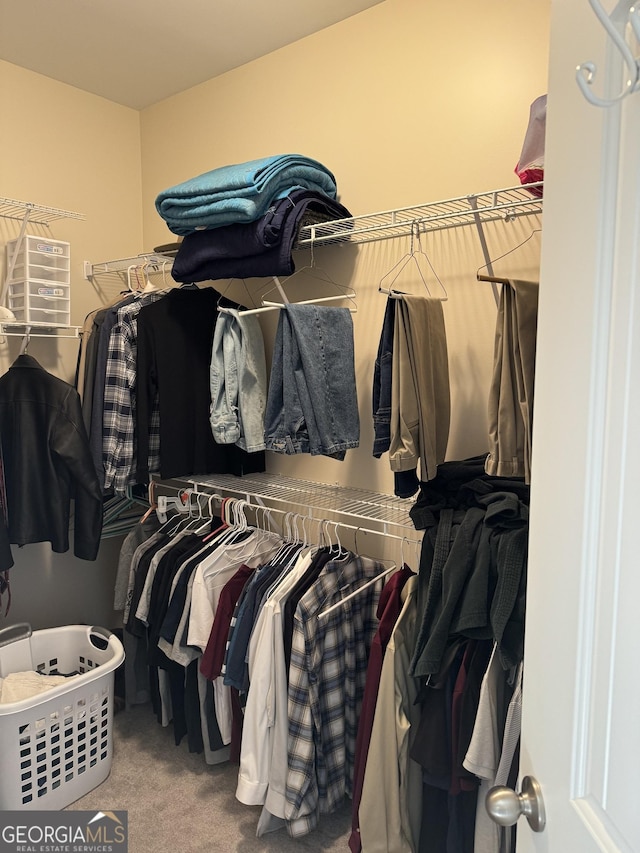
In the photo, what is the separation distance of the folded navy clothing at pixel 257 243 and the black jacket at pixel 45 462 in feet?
2.25

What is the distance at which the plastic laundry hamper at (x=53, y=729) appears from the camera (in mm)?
1989

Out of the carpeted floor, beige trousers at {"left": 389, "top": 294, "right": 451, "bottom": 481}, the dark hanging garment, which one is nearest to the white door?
beige trousers at {"left": 389, "top": 294, "right": 451, "bottom": 481}

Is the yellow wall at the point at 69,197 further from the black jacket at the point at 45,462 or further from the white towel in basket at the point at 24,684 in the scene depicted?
the white towel in basket at the point at 24,684

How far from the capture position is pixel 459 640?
159 cm

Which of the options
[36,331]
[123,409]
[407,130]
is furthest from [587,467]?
[36,331]

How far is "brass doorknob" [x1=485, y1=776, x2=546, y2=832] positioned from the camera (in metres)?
0.76

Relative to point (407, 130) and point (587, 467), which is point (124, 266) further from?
point (587, 467)

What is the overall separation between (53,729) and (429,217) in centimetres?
201

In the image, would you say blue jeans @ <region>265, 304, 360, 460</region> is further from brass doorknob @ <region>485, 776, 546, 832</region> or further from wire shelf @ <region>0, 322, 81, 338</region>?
brass doorknob @ <region>485, 776, 546, 832</region>

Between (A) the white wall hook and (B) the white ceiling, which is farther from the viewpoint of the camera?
(B) the white ceiling

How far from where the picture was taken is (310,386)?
192 cm

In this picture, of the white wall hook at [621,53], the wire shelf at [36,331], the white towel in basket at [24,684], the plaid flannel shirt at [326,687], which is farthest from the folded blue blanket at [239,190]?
the white towel in basket at [24,684]

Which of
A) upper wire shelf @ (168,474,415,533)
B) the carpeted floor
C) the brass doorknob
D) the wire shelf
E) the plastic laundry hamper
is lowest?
the carpeted floor

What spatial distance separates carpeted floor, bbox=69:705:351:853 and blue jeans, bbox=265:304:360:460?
1193 mm
